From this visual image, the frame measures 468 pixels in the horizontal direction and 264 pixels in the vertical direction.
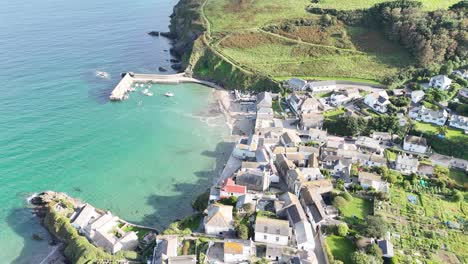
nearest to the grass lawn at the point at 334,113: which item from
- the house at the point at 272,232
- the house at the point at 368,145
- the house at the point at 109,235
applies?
the house at the point at 368,145

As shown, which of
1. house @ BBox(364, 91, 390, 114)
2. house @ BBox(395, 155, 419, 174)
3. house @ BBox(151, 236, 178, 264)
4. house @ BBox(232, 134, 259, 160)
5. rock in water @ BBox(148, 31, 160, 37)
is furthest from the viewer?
rock in water @ BBox(148, 31, 160, 37)

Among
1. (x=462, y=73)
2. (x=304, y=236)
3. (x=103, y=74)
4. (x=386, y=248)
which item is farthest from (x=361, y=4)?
(x=304, y=236)

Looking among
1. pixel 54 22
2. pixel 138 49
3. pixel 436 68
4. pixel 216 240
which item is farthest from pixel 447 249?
pixel 54 22

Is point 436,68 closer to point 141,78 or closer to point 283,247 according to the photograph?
point 283,247

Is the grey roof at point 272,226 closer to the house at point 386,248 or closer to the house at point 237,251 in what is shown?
the house at point 237,251

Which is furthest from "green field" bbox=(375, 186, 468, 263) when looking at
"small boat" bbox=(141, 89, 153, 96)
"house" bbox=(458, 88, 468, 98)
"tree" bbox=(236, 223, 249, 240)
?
"small boat" bbox=(141, 89, 153, 96)

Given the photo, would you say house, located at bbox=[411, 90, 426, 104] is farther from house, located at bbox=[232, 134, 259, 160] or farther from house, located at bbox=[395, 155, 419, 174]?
house, located at bbox=[232, 134, 259, 160]
